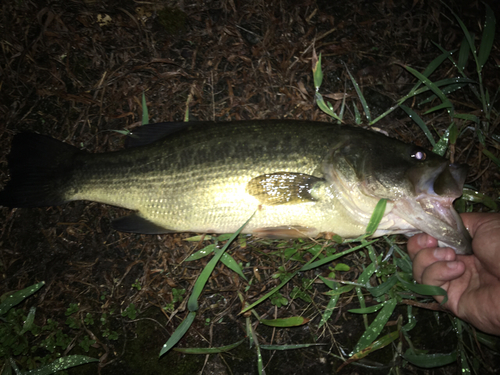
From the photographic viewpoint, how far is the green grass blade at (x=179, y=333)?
9.13 ft

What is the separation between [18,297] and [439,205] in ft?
13.0

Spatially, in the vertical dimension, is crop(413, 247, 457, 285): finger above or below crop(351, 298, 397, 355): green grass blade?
above

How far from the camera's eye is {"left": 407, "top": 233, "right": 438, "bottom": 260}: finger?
9.28 feet

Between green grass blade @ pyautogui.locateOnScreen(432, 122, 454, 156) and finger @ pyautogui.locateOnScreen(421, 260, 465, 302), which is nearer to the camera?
finger @ pyautogui.locateOnScreen(421, 260, 465, 302)

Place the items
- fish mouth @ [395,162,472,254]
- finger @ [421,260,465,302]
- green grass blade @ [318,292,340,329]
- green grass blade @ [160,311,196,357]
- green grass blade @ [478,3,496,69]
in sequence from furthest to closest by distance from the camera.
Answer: green grass blade @ [478,3,496,69]
green grass blade @ [318,292,340,329]
green grass blade @ [160,311,196,357]
finger @ [421,260,465,302]
fish mouth @ [395,162,472,254]

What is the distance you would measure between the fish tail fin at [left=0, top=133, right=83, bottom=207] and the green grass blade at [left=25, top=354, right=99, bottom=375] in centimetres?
149

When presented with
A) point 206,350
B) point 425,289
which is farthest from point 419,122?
point 206,350

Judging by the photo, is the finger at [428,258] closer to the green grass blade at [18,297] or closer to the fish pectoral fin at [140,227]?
the fish pectoral fin at [140,227]

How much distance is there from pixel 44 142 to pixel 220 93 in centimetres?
184

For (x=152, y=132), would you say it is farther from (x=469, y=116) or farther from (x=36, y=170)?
(x=469, y=116)

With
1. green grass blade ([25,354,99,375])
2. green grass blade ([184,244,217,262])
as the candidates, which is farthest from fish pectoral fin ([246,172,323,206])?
green grass blade ([25,354,99,375])

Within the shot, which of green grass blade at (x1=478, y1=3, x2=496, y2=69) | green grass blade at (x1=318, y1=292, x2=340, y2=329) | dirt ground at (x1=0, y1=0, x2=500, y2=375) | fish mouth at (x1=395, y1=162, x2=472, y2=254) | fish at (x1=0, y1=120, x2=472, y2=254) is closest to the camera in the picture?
fish mouth at (x1=395, y1=162, x2=472, y2=254)

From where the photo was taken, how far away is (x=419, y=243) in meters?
2.89

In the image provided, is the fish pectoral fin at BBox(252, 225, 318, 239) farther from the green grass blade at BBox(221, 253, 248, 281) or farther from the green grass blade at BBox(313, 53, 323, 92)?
the green grass blade at BBox(313, 53, 323, 92)
